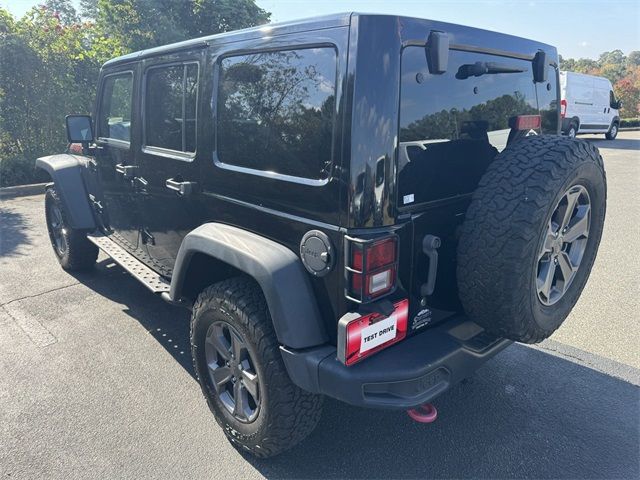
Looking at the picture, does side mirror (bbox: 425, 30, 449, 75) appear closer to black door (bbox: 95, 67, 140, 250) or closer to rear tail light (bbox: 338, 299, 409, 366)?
rear tail light (bbox: 338, 299, 409, 366)

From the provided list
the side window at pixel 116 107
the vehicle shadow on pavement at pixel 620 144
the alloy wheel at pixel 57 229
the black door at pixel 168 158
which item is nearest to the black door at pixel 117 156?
the side window at pixel 116 107

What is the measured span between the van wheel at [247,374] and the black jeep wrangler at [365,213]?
0.03ft

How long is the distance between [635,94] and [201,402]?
35565 millimetres

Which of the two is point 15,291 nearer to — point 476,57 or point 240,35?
point 240,35

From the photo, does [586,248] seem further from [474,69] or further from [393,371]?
[393,371]

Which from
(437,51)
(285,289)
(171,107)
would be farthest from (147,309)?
(437,51)

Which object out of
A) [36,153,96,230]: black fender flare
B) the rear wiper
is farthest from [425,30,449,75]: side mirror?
[36,153,96,230]: black fender flare

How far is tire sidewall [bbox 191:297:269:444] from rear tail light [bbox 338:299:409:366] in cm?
48

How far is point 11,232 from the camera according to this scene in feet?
20.3

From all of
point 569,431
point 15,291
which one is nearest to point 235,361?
point 569,431

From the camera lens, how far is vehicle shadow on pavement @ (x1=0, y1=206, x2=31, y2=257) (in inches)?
220

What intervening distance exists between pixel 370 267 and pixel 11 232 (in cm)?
621

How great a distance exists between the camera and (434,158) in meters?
2.03

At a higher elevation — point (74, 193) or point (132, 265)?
point (74, 193)
